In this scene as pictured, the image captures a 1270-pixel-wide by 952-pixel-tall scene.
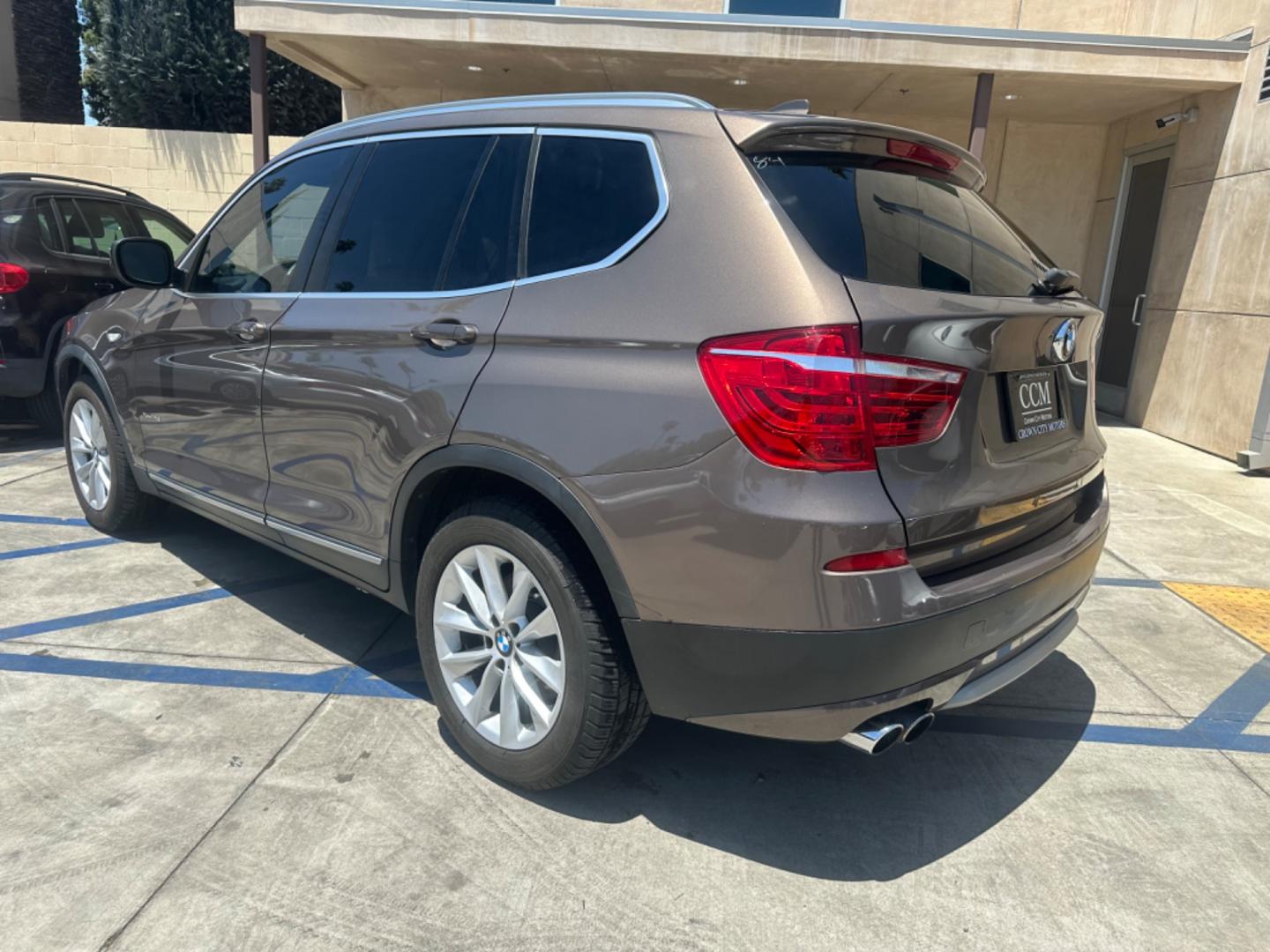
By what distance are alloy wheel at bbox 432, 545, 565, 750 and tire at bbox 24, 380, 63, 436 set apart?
5.49 meters

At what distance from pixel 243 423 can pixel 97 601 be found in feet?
4.13

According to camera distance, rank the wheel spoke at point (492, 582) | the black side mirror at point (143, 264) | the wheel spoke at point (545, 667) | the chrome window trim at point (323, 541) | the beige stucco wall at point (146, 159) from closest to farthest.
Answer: the wheel spoke at point (545, 667), the wheel spoke at point (492, 582), the chrome window trim at point (323, 541), the black side mirror at point (143, 264), the beige stucco wall at point (146, 159)

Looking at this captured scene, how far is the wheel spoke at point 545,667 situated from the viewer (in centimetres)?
248

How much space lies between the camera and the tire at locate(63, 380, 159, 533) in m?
4.46

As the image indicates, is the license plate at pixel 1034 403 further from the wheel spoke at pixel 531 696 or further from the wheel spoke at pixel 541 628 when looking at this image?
the wheel spoke at pixel 531 696

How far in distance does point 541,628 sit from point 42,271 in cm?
595

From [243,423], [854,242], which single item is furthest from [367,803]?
[854,242]

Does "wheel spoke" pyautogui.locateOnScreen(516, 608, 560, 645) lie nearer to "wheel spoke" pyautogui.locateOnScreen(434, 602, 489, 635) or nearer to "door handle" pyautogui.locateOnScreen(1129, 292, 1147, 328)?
"wheel spoke" pyautogui.locateOnScreen(434, 602, 489, 635)

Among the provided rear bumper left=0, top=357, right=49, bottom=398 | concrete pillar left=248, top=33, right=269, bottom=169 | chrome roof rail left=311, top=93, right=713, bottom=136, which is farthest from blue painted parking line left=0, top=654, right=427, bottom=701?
concrete pillar left=248, top=33, right=269, bottom=169

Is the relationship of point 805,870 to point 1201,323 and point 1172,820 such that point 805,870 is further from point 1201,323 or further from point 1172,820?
point 1201,323

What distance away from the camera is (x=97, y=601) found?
400 centimetres

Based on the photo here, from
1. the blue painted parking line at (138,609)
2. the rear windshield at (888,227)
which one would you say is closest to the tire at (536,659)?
the rear windshield at (888,227)

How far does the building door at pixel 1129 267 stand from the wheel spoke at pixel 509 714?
8.92m

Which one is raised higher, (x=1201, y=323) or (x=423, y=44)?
(x=423, y=44)
